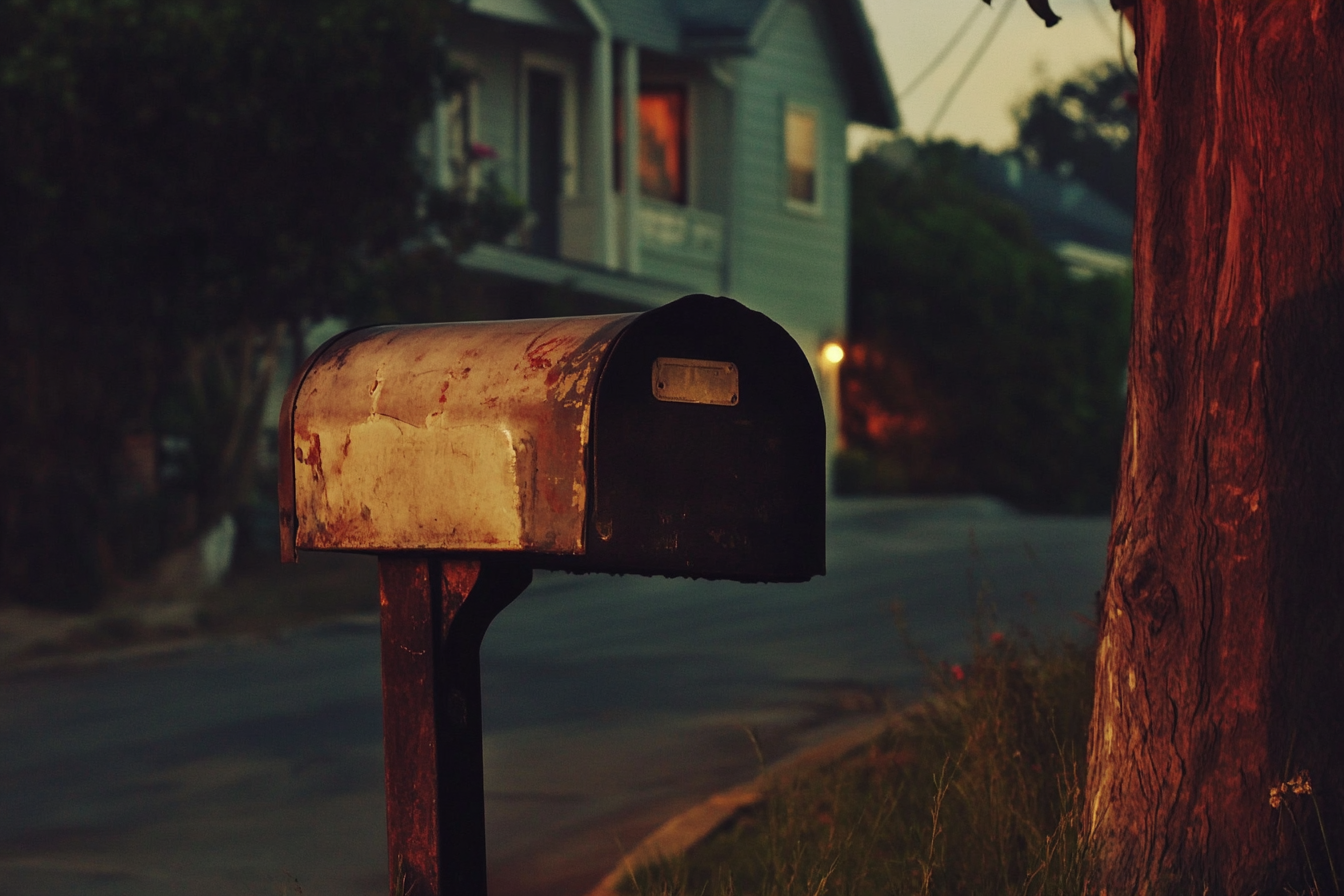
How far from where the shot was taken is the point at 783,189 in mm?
28453

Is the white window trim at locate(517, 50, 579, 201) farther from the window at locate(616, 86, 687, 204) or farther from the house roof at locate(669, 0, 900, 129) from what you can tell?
the window at locate(616, 86, 687, 204)

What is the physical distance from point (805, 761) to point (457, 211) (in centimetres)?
1008

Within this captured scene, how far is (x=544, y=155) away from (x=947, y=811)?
20.6m

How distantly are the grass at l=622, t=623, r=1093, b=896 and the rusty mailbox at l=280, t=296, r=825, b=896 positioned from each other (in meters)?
0.83

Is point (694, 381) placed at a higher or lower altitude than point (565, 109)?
lower

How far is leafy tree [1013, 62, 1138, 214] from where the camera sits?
7719 cm

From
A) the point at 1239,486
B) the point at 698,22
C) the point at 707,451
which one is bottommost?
the point at 1239,486

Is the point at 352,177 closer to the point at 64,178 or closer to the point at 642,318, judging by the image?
the point at 64,178

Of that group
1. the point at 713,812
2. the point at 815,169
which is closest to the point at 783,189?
the point at 815,169

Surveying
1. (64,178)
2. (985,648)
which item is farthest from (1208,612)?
(64,178)

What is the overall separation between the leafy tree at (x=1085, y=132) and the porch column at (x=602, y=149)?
55273mm

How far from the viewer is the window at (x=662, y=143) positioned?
1078 inches

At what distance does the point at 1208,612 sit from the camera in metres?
4.82

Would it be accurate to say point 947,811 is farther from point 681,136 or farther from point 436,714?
point 681,136
